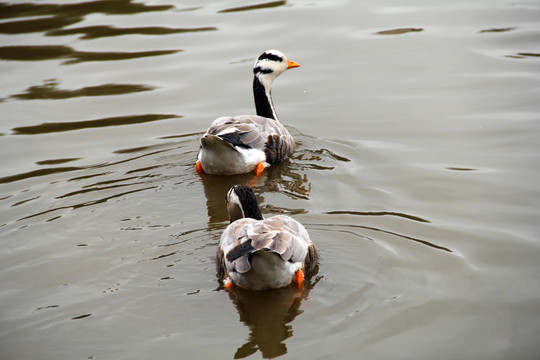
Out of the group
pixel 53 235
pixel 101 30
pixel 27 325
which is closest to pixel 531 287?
pixel 27 325

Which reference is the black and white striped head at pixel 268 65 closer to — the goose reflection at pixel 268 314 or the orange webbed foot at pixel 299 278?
the goose reflection at pixel 268 314

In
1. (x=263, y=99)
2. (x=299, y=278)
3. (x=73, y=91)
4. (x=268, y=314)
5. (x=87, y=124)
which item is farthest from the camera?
(x=73, y=91)

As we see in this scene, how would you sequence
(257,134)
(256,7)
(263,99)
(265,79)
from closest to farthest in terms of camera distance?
(257,134)
(263,99)
(265,79)
(256,7)

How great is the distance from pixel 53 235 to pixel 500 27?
36.5 ft

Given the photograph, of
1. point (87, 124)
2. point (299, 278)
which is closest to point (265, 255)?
point (299, 278)

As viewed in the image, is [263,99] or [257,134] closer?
[257,134]

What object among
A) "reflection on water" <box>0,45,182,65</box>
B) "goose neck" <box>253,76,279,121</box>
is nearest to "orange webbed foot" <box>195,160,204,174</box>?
"goose neck" <box>253,76,279,121</box>

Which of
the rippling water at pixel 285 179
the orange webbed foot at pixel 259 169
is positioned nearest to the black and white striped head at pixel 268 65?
the rippling water at pixel 285 179

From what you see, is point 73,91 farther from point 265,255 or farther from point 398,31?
point 265,255

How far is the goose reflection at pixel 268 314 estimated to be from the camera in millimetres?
5965

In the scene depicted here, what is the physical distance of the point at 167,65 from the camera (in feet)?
49.6

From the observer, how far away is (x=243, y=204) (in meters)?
7.92

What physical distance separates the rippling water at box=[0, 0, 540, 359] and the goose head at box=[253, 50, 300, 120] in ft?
1.93

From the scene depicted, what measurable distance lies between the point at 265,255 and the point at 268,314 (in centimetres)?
55
